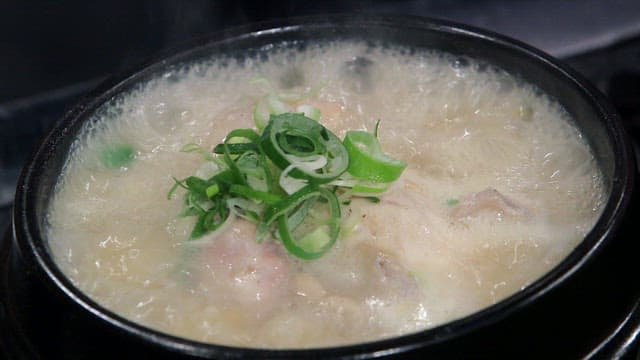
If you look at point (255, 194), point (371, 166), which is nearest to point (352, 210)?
point (371, 166)

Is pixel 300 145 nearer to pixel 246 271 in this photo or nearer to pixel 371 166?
pixel 371 166

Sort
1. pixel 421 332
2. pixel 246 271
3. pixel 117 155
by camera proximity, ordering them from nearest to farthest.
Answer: pixel 421 332, pixel 246 271, pixel 117 155

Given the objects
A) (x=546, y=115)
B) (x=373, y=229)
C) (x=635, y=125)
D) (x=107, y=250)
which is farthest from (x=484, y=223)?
(x=635, y=125)

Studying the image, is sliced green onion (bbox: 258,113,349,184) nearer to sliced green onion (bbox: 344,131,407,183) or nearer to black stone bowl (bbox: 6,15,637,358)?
sliced green onion (bbox: 344,131,407,183)

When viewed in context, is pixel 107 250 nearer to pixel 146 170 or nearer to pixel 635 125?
pixel 146 170

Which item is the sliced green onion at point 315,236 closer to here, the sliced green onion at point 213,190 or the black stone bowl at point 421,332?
the sliced green onion at point 213,190

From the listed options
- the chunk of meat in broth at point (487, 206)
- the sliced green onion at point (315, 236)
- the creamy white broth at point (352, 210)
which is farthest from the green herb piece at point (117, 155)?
the chunk of meat in broth at point (487, 206)
